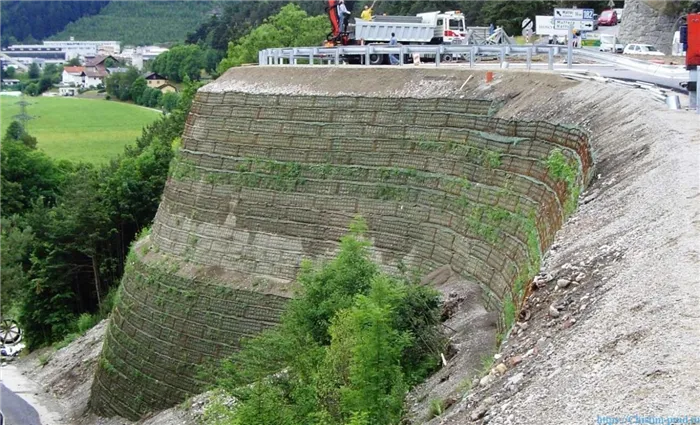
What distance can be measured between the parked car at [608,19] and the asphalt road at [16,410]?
4005 centimetres

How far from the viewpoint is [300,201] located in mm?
25859

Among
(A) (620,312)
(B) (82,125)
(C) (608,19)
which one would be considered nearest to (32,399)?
(A) (620,312)

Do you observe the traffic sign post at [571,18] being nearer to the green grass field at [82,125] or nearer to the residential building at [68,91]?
the green grass field at [82,125]

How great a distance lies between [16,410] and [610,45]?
27421 millimetres

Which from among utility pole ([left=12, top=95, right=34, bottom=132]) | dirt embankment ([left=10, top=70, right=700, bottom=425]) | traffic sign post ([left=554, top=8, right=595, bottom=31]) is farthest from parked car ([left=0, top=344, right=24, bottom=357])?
utility pole ([left=12, top=95, right=34, bottom=132])

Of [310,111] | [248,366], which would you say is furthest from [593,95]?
[310,111]

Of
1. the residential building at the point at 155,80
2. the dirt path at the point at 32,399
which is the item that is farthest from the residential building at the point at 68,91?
the dirt path at the point at 32,399

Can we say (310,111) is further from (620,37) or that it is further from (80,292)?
(620,37)

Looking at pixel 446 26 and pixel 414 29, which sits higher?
pixel 414 29

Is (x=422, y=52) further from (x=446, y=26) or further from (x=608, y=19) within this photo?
(x=608, y=19)

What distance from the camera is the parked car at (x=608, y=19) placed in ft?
208

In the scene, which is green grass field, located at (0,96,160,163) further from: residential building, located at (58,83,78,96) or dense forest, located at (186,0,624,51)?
residential building, located at (58,83,78,96)

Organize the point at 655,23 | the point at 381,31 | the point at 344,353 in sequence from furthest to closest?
the point at 655,23 < the point at 381,31 < the point at 344,353

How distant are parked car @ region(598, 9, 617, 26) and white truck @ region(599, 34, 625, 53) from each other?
12423 mm
